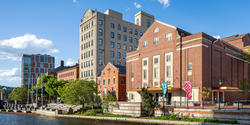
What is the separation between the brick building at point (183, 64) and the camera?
4299 centimetres

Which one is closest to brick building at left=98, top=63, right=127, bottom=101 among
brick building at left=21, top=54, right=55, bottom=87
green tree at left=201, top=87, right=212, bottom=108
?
green tree at left=201, top=87, right=212, bottom=108

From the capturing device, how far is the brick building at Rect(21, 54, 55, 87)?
177500mm

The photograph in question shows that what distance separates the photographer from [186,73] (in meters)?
44.6

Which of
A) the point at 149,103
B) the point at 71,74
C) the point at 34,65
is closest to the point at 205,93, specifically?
the point at 149,103

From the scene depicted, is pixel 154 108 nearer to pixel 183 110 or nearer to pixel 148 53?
pixel 183 110

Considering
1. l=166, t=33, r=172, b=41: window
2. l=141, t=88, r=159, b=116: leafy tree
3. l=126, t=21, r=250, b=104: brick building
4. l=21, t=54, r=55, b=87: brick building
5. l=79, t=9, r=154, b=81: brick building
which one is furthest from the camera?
l=21, t=54, r=55, b=87: brick building

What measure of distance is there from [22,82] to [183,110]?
549 ft

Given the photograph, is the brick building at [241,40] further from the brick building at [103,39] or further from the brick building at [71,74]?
the brick building at [71,74]

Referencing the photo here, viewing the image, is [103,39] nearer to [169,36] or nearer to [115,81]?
[115,81]

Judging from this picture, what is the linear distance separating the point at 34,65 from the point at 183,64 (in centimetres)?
16282

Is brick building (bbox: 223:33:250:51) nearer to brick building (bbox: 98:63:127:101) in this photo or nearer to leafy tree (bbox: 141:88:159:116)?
brick building (bbox: 98:63:127:101)

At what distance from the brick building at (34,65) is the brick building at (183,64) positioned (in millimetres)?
141039

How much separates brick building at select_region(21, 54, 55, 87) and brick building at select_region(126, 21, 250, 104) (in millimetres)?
141039

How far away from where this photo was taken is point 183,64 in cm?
4538
